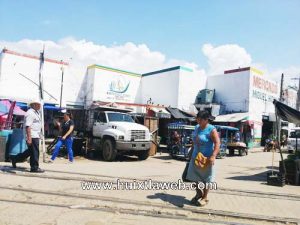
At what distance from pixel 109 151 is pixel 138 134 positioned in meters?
1.41

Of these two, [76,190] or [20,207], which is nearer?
[20,207]

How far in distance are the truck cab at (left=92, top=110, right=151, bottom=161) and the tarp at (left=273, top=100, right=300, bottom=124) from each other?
6148mm

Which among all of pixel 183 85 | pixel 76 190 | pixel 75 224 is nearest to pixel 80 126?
pixel 76 190

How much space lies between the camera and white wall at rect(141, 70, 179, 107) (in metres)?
32.3

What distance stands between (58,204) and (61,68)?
78.0ft

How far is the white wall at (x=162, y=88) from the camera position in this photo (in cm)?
3228

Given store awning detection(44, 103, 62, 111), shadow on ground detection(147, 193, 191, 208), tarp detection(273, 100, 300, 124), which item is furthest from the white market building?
shadow on ground detection(147, 193, 191, 208)

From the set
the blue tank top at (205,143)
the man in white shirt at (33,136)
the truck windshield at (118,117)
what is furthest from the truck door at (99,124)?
the blue tank top at (205,143)

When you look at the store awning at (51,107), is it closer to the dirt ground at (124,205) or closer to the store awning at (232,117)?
the store awning at (232,117)

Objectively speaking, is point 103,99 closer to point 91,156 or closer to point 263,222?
point 91,156

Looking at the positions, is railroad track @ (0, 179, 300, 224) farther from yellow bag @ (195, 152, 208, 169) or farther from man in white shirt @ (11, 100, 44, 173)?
man in white shirt @ (11, 100, 44, 173)

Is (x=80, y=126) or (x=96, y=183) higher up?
(x=80, y=126)

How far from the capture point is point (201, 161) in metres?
→ 6.54

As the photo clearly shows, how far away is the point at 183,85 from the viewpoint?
106ft
